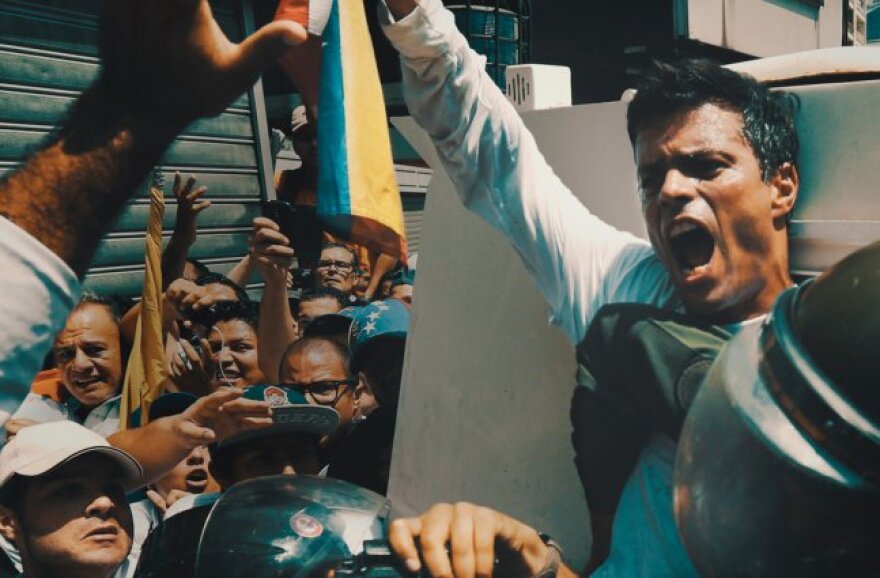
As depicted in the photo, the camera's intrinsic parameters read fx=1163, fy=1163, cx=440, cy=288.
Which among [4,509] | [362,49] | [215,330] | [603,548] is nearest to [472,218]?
[603,548]

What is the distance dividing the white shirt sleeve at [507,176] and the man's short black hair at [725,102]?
0.22 meters

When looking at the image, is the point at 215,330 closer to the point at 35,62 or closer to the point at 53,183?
the point at 35,62

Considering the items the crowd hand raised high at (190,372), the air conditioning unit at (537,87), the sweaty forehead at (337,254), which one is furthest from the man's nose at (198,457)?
the sweaty forehead at (337,254)

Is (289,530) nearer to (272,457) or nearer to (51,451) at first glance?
(51,451)

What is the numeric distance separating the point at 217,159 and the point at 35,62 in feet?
4.56

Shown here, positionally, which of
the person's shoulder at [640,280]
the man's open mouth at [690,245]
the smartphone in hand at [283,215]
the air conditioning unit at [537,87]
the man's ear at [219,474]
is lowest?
the man's ear at [219,474]

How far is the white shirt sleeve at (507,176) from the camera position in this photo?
2305mm

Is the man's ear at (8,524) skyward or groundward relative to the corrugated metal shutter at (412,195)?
groundward

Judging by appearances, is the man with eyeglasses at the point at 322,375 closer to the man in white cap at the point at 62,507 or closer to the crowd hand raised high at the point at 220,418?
the crowd hand raised high at the point at 220,418

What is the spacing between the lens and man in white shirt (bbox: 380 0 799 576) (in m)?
2.08

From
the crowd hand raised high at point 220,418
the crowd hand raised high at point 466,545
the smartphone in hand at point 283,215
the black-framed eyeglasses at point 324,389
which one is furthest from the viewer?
the smartphone in hand at point 283,215

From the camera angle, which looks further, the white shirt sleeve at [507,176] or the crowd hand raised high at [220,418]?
the crowd hand raised high at [220,418]

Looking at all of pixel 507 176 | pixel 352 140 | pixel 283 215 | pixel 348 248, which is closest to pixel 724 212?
pixel 507 176

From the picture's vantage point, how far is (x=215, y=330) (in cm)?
464
